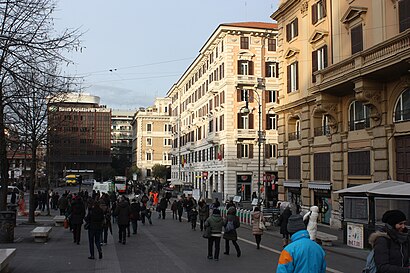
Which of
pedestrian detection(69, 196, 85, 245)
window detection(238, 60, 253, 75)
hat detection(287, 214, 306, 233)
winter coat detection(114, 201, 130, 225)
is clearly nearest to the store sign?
winter coat detection(114, 201, 130, 225)

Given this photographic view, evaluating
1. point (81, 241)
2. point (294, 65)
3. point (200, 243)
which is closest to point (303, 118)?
point (294, 65)

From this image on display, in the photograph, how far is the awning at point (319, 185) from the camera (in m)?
26.9

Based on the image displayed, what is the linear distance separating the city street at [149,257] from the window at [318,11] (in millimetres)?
13972

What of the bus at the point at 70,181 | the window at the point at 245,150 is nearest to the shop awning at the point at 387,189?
the window at the point at 245,150

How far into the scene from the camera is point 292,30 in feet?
107

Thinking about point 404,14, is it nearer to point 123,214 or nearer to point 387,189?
point 387,189

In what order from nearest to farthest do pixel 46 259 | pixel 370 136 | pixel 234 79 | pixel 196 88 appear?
pixel 46 259 → pixel 370 136 → pixel 234 79 → pixel 196 88

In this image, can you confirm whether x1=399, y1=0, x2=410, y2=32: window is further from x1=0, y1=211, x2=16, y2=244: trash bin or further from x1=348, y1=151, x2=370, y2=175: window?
x1=0, y1=211, x2=16, y2=244: trash bin

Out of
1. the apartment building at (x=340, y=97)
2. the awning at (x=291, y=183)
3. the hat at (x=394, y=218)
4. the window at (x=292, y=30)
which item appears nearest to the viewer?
the hat at (x=394, y=218)

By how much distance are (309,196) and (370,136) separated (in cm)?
758

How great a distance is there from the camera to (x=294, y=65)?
1270 inches

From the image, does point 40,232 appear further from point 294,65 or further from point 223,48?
point 223,48

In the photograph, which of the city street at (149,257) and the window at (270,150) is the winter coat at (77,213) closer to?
the city street at (149,257)

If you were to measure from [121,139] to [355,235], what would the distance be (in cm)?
15025
